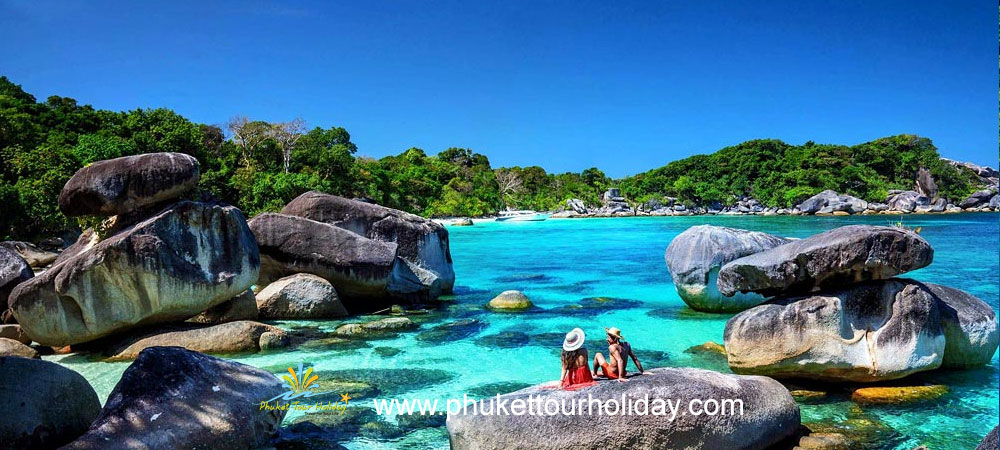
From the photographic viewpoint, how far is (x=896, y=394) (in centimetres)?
897

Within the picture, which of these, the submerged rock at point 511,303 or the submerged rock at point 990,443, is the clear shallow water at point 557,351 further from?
the submerged rock at point 990,443

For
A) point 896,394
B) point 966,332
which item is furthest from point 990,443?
point 966,332

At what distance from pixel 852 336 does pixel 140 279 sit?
40.7 ft

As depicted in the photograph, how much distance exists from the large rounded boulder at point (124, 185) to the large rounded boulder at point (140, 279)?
0.42m

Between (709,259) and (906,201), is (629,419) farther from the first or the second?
(906,201)

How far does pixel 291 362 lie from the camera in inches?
445

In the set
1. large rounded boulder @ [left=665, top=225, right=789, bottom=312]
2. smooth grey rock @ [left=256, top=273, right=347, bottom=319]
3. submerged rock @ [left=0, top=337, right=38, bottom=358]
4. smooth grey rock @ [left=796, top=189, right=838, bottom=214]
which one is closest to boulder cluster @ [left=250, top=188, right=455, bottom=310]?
smooth grey rock @ [left=256, top=273, right=347, bottom=319]

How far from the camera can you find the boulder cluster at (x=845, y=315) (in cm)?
909

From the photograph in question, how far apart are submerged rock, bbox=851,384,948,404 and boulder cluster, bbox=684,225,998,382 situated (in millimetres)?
204

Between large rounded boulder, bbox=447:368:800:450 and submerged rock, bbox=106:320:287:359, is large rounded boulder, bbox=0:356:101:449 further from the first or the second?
submerged rock, bbox=106:320:287:359

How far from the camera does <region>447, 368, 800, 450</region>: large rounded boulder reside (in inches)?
245

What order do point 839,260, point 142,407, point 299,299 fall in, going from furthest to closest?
point 299,299
point 839,260
point 142,407

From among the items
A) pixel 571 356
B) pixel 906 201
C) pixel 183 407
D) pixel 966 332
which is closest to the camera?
pixel 183 407

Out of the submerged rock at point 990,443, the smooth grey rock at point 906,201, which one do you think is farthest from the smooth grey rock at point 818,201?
the submerged rock at point 990,443
